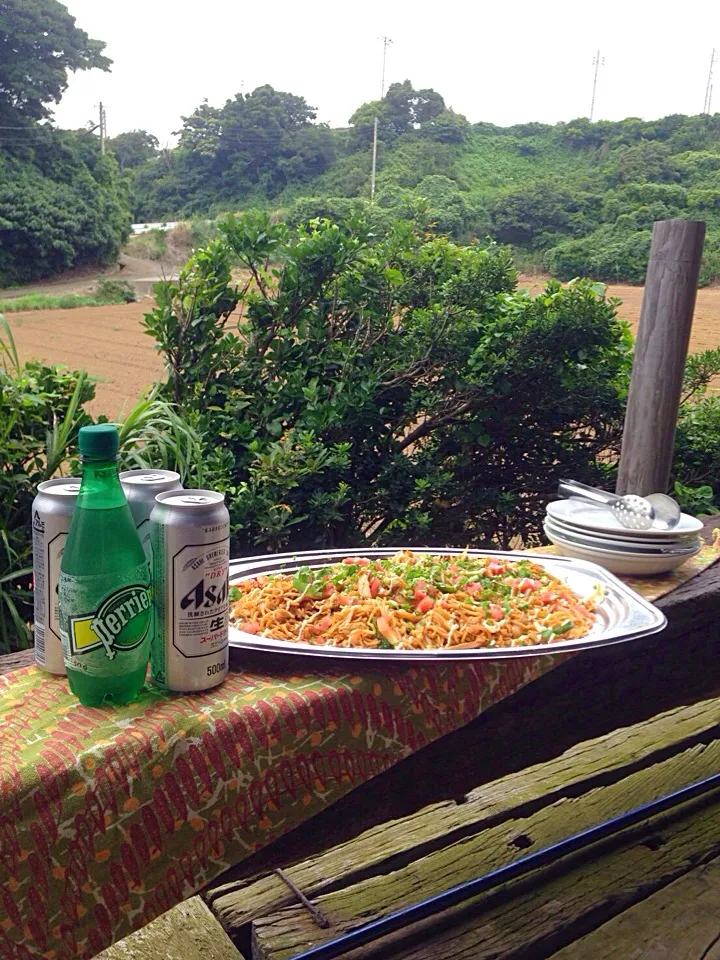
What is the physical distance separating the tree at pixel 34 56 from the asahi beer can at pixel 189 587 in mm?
5096

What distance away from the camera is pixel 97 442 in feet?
2.01

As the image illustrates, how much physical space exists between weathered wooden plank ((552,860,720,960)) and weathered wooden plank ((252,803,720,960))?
2cm

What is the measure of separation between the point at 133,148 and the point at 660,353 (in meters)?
4.78

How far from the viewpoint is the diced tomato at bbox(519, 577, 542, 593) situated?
96 centimetres

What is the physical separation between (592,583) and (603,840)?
0.68m

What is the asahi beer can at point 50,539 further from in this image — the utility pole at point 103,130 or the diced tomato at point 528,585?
the utility pole at point 103,130

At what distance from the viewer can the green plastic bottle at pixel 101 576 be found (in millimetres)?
621

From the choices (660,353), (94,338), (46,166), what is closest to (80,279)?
(46,166)

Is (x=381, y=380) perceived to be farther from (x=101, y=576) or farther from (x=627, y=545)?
(x=101, y=576)

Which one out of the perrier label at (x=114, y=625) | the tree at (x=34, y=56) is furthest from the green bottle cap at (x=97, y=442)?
the tree at (x=34, y=56)

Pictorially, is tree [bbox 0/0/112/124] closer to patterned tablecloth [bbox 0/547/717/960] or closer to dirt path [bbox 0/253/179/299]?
dirt path [bbox 0/253/179/299]

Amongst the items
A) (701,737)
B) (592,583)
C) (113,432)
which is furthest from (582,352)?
(113,432)

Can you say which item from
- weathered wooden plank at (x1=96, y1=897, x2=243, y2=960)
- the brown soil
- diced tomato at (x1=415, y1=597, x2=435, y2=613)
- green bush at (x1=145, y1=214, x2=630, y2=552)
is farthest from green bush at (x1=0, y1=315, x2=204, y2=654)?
the brown soil

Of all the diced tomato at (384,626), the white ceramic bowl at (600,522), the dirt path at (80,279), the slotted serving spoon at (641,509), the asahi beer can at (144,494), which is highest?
the dirt path at (80,279)
